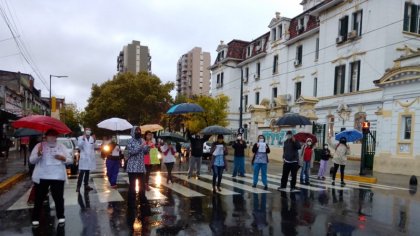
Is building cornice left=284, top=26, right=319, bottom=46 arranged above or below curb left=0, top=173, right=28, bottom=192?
above

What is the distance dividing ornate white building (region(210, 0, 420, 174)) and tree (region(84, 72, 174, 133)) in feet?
36.4

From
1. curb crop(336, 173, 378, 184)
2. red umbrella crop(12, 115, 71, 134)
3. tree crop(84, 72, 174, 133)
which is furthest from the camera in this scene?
tree crop(84, 72, 174, 133)

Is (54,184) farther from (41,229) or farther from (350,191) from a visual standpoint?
(350,191)

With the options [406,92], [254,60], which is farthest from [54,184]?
[254,60]

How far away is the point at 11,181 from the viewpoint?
1241 centimetres

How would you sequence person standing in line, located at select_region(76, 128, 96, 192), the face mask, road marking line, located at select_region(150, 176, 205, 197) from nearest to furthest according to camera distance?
the face mask → road marking line, located at select_region(150, 176, 205, 197) → person standing in line, located at select_region(76, 128, 96, 192)

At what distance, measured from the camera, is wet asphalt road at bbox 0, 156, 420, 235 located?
6695mm

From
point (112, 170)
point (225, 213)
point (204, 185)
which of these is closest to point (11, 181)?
point (112, 170)

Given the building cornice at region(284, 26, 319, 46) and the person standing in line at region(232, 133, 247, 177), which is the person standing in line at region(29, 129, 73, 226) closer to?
the person standing in line at region(232, 133, 247, 177)

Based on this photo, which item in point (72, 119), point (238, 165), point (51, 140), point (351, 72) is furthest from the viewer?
point (72, 119)

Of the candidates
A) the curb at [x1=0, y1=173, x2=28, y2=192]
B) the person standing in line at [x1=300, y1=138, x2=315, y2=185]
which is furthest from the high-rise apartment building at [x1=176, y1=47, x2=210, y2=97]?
the person standing in line at [x1=300, y1=138, x2=315, y2=185]

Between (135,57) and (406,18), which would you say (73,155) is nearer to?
(406,18)

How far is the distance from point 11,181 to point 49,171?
22.6 feet

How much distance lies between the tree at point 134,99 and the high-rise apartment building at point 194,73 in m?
98.1
